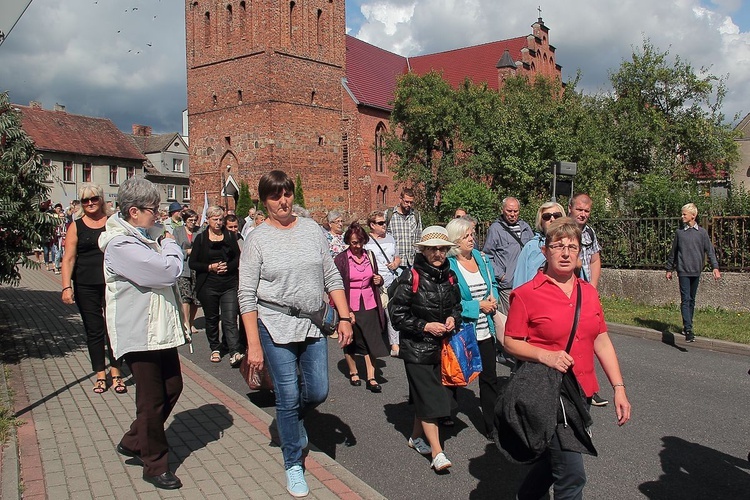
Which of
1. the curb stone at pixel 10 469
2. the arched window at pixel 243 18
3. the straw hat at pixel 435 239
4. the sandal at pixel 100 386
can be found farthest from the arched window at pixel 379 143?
the curb stone at pixel 10 469

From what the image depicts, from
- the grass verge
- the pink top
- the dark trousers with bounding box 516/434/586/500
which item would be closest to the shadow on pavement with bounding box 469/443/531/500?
the dark trousers with bounding box 516/434/586/500

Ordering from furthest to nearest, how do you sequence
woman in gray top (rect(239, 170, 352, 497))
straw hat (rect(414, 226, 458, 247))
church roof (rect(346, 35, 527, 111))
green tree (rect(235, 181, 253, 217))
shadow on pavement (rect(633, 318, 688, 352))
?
church roof (rect(346, 35, 527, 111)) < green tree (rect(235, 181, 253, 217)) < shadow on pavement (rect(633, 318, 688, 352)) < straw hat (rect(414, 226, 458, 247)) < woman in gray top (rect(239, 170, 352, 497))

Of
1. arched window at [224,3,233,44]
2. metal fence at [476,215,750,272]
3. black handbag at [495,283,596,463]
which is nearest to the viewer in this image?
black handbag at [495,283,596,463]

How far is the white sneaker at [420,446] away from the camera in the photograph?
17.7 feet

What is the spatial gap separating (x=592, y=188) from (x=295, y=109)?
63.9 ft

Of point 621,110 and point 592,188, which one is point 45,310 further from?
point 621,110

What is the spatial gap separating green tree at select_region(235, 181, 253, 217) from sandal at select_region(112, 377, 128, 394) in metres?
31.1

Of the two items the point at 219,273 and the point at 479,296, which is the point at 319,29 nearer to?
the point at 219,273

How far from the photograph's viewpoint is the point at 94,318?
7.11 metres

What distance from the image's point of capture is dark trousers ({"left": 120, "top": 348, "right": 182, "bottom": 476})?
15.0ft

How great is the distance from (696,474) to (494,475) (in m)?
1.43

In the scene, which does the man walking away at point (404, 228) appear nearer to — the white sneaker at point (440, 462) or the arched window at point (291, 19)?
the white sneaker at point (440, 462)

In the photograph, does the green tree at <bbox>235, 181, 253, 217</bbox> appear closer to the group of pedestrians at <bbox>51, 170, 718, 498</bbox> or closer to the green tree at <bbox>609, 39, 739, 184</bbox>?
the green tree at <bbox>609, 39, 739, 184</bbox>

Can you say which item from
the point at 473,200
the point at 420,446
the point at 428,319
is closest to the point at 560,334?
the point at 428,319
